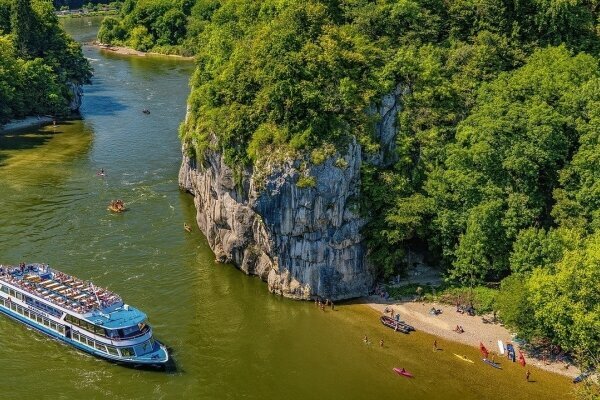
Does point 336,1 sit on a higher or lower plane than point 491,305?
higher

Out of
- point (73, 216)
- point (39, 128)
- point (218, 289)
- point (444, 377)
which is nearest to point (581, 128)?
point (444, 377)

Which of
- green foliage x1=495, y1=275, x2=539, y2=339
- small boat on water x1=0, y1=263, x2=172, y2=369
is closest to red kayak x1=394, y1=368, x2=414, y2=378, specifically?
green foliage x1=495, y1=275, x2=539, y2=339

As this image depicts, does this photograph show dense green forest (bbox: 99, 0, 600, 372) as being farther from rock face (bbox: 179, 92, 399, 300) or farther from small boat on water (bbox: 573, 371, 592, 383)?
small boat on water (bbox: 573, 371, 592, 383)

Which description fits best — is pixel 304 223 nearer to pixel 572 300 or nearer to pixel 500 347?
pixel 500 347

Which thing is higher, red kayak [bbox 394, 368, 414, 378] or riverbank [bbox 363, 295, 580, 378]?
riverbank [bbox 363, 295, 580, 378]

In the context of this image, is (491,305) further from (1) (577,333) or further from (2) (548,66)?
(2) (548,66)

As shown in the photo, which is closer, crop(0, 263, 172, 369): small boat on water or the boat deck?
crop(0, 263, 172, 369): small boat on water
